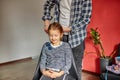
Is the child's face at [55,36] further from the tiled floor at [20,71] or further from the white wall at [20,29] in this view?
the white wall at [20,29]

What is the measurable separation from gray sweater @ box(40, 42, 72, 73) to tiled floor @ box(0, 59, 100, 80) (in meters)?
1.74

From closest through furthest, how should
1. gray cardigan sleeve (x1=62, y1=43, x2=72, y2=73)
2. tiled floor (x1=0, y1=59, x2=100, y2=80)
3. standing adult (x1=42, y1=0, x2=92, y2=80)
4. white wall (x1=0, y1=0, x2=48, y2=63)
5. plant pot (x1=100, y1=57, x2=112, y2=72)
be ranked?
gray cardigan sleeve (x1=62, y1=43, x2=72, y2=73) < standing adult (x1=42, y1=0, x2=92, y2=80) < plant pot (x1=100, y1=57, x2=112, y2=72) < tiled floor (x1=0, y1=59, x2=100, y2=80) < white wall (x1=0, y1=0, x2=48, y2=63)

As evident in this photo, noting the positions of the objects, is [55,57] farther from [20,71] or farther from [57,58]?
[20,71]

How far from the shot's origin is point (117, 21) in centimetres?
321

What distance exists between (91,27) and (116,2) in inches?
24.7

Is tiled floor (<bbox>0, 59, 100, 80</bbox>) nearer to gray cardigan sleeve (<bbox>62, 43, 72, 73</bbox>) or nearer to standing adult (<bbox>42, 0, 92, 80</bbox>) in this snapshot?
standing adult (<bbox>42, 0, 92, 80</bbox>)

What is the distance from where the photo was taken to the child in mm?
1830

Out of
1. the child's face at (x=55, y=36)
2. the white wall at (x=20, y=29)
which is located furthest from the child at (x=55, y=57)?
the white wall at (x=20, y=29)

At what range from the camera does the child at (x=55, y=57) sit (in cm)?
183

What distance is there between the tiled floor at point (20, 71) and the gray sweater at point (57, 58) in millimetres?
1739

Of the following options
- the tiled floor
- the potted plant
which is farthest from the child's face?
the tiled floor

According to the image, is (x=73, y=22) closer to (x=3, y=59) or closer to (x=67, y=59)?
(x=67, y=59)

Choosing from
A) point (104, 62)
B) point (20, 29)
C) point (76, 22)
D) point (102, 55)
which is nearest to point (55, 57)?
point (76, 22)

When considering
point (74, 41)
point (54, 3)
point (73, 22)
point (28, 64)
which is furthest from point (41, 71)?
point (28, 64)
